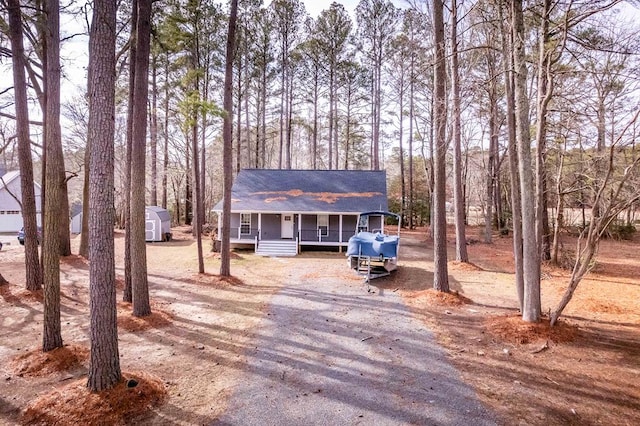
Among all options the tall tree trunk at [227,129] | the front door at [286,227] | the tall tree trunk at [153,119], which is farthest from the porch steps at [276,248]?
the tall tree trunk at [153,119]

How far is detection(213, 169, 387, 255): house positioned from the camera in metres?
17.1

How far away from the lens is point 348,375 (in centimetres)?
462

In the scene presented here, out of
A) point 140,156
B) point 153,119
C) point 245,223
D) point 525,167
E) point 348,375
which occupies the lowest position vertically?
point 348,375

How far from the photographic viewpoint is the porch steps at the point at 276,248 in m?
16.3

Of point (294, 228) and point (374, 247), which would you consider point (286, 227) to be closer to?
point (294, 228)

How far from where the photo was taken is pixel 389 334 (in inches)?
243

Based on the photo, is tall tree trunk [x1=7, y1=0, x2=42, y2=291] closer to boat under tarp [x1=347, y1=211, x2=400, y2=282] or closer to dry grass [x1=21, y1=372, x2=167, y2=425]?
dry grass [x1=21, y1=372, x2=167, y2=425]

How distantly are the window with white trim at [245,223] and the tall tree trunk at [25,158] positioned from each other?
974cm

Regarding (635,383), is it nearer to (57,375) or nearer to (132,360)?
(132,360)

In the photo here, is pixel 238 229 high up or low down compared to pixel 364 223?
down

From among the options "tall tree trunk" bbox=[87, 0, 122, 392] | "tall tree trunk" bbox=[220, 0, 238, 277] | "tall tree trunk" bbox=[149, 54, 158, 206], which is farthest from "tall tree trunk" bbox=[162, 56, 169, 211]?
"tall tree trunk" bbox=[87, 0, 122, 392]

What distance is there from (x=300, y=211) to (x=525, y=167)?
39.5 ft

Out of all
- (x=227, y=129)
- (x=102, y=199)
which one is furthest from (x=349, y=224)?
(x=102, y=199)

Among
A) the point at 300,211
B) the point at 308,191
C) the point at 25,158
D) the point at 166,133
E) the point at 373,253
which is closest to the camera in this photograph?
the point at 25,158
